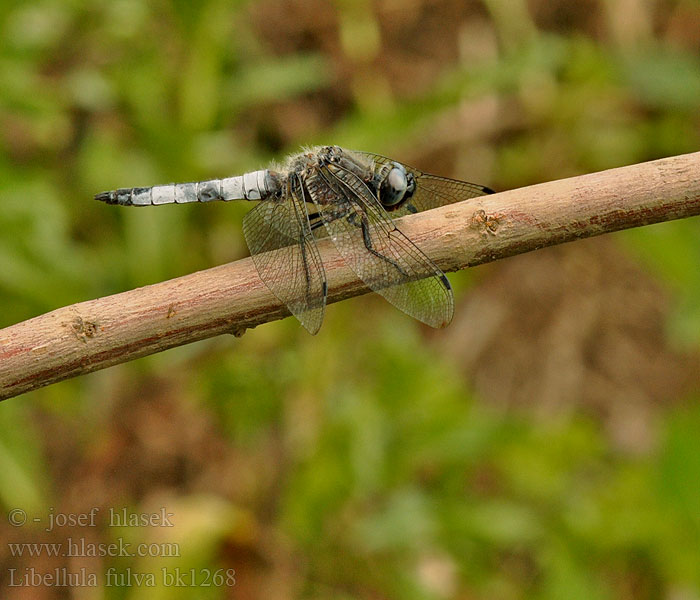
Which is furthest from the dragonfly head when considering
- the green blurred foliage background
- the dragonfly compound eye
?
the green blurred foliage background

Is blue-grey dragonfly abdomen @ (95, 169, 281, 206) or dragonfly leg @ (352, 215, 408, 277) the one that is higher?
blue-grey dragonfly abdomen @ (95, 169, 281, 206)

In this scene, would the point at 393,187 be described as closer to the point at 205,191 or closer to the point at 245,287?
the point at 205,191

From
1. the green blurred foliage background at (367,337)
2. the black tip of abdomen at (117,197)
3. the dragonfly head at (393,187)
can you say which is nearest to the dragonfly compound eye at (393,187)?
the dragonfly head at (393,187)

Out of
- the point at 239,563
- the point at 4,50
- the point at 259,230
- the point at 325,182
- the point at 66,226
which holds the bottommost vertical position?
the point at 239,563

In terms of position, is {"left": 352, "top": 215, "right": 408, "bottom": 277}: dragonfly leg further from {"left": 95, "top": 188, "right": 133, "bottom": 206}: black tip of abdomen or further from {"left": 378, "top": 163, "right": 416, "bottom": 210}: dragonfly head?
{"left": 95, "top": 188, "right": 133, "bottom": 206}: black tip of abdomen

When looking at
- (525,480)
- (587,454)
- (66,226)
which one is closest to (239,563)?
(525,480)

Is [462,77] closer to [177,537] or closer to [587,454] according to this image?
[587,454]

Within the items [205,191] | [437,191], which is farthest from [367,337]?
[205,191]

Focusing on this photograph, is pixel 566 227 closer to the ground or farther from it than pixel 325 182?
closer to the ground
